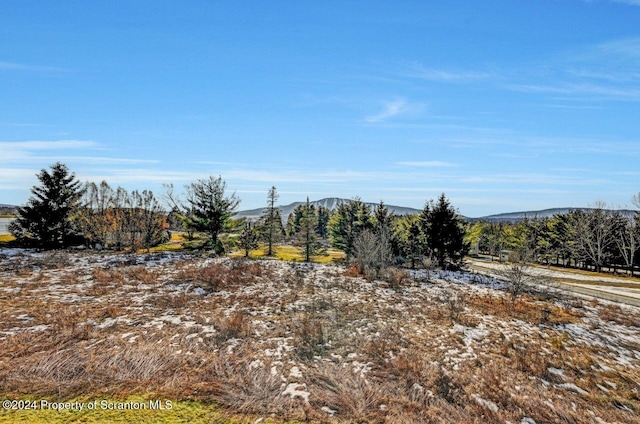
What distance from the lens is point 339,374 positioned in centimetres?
696

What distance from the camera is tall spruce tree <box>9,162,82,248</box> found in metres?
26.1

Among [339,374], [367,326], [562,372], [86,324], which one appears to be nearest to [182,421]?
[339,374]

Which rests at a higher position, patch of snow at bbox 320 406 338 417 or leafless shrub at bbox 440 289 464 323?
patch of snow at bbox 320 406 338 417

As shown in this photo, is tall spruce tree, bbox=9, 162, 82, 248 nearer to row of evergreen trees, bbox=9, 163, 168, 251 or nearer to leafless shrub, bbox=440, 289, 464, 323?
row of evergreen trees, bbox=9, 163, 168, 251

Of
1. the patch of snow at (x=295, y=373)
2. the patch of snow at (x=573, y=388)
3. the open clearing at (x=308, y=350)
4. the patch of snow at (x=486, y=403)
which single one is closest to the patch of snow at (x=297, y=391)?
the open clearing at (x=308, y=350)

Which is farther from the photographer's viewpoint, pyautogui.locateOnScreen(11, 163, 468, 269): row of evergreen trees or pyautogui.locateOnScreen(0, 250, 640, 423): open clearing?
pyautogui.locateOnScreen(11, 163, 468, 269): row of evergreen trees

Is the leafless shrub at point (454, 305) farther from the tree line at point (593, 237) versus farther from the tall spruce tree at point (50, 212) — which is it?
the tall spruce tree at point (50, 212)

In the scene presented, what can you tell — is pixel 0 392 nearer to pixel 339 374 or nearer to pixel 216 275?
pixel 339 374

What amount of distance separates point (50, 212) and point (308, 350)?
29.7 m

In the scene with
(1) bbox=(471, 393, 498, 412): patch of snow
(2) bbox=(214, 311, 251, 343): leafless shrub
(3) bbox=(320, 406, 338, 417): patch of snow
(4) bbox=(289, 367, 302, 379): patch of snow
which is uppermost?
(2) bbox=(214, 311, 251, 343): leafless shrub

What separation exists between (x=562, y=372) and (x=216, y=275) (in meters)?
14.2

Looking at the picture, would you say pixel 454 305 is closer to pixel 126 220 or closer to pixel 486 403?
pixel 486 403

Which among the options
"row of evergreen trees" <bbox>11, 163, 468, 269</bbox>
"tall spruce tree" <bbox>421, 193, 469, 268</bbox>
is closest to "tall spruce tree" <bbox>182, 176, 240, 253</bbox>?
"row of evergreen trees" <bbox>11, 163, 468, 269</bbox>

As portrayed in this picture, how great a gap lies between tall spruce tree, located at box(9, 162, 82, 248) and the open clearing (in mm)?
13200
